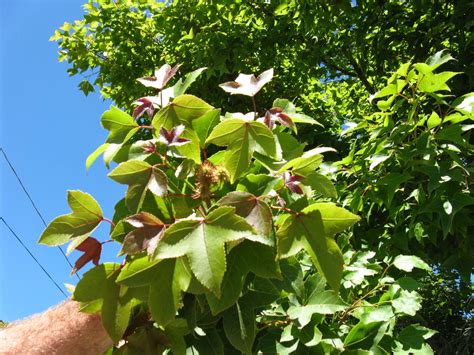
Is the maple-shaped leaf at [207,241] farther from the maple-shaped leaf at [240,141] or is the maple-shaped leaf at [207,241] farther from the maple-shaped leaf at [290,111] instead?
the maple-shaped leaf at [290,111]

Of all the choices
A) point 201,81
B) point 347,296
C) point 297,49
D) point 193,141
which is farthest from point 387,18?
point 193,141

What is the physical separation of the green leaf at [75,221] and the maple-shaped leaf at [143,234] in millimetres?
130

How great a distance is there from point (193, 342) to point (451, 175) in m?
1.21

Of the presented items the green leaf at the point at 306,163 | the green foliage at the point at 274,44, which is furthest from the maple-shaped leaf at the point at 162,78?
the green foliage at the point at 274,44

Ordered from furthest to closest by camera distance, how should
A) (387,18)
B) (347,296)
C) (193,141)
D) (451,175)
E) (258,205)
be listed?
(387,18) < (451,175) < (347,296) < (193,141) < (258,205)

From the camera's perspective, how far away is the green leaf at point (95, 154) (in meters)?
0.94

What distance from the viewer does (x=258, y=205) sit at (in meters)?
0.71

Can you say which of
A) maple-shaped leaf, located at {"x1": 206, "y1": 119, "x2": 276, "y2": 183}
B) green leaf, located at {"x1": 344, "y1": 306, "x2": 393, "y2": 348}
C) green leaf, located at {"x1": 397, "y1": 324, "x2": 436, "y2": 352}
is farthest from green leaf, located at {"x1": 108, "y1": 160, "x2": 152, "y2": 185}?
green leaf, located at {"x1": 397, "y1": 324, "x2": 436, "y2": 352}

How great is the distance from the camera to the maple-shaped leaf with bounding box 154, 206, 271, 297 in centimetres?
65

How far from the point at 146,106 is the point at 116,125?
7 centimetres

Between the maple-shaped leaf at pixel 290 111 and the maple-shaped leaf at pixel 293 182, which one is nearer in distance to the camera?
the maple-shaped leaf at pixel 293 182

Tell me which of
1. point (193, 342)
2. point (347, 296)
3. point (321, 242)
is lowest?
point (347, 296)

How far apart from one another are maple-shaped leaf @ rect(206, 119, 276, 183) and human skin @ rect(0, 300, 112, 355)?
13.7 inches

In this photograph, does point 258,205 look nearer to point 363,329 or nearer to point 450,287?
point 363,329
